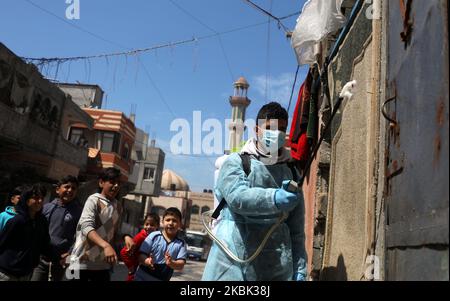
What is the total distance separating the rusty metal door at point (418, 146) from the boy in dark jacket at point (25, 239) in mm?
3117

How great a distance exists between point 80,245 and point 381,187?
2403mm

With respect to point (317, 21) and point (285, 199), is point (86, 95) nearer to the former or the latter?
point (317, 21)

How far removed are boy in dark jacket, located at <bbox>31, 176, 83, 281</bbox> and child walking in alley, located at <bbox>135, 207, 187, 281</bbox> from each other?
952 millimetres

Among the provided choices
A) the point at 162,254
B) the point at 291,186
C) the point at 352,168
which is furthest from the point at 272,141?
the point at 162,254

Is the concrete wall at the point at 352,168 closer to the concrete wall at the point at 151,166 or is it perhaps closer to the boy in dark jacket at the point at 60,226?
the boy in dark jacket at the point at 60,226

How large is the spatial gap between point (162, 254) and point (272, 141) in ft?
6.33

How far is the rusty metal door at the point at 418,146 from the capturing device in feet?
5.17

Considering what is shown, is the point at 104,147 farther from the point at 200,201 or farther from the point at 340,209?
the point at 200,201

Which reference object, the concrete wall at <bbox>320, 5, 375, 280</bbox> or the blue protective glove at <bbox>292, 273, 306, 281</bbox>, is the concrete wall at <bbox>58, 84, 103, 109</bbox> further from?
the blue protective glove at <bbox>292, 273, 306, 281</bbox>

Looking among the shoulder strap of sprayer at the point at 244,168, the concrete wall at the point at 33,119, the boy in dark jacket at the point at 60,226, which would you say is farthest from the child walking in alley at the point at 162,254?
the concrete wall at the point at 33,119

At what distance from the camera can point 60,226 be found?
173 inches

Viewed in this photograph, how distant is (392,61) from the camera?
2584mm

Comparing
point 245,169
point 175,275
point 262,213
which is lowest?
point 175,275
